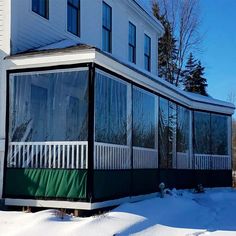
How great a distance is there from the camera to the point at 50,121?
1276 centimetres

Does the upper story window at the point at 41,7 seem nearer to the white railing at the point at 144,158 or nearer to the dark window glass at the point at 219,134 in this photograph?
the white railing at the point at 144,158

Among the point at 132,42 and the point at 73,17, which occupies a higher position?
the point at 132,42

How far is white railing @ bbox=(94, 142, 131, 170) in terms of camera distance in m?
12.3

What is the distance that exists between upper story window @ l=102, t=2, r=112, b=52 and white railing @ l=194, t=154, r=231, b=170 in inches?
219

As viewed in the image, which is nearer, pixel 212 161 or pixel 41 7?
pixel 41 7

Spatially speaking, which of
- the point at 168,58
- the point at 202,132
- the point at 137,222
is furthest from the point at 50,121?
the point at 168,58

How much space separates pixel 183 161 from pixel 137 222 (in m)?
8.98

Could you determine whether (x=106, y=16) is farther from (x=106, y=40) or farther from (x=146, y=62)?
(x=146, y=62)

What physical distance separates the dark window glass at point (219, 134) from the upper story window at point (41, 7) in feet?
30.5

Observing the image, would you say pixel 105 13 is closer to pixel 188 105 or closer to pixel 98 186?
pixel 188 105

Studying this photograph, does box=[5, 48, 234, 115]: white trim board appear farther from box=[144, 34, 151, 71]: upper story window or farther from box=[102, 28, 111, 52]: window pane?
box=[144, 34, 151, 71]: upper story window

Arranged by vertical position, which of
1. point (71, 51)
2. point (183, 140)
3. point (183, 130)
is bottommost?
point (183, 140)

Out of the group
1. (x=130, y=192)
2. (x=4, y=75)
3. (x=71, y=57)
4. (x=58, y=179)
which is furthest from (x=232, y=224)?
(x=4, y=75)

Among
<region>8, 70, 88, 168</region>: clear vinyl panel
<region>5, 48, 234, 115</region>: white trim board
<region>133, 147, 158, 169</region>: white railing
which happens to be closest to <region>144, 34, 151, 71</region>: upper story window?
<region>133, 147, 158, 169</region>: white railing
